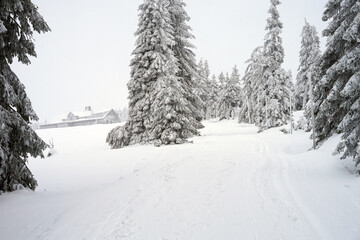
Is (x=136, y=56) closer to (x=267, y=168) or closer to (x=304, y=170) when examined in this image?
(x=267, y=168)

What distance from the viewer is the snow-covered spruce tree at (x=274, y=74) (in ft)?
87.6

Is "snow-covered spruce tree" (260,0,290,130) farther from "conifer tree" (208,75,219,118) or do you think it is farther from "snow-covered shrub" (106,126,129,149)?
"conifer tree" (208,75,219,118)

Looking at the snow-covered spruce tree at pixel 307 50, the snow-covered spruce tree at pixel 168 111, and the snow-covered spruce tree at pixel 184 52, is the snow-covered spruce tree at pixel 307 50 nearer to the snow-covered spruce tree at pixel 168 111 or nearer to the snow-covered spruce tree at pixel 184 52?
the snow-covered spruce tree at pixel 184 52

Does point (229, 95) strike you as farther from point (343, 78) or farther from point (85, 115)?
point (85, 115)

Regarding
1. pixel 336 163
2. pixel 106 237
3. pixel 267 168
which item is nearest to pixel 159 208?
pixel 106 237

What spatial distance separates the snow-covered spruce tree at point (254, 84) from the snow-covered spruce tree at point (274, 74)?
1.25m

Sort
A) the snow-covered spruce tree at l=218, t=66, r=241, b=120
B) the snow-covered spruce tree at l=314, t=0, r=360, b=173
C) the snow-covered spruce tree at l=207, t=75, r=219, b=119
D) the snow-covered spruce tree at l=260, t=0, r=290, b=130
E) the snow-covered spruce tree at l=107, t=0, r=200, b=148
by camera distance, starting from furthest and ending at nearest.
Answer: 1. the snow-covered spruce tree at l=207, t=75, r=219, b=119
2. the snow-covered spruce tree at l=218, t=66, r=241, b=120
3. the snow-covered spruce tree at l=260, t=0, r=290, b=130
4. the snow-covered spruce tree at l=107, t=0, r=200, b=148
5. the snow-covered spruce tree at l=314, t=0, r=360, b=173

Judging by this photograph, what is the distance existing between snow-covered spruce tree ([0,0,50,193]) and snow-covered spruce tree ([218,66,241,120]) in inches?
2053

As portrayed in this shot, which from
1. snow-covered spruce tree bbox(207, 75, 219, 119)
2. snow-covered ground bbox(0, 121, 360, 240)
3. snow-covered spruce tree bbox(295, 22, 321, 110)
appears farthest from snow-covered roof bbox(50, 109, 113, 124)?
snow-covered ground bbox(0, 121, 360, 240)

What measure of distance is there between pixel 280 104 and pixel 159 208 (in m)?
25.5

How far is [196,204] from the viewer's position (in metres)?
5.72

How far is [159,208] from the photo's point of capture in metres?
5.57

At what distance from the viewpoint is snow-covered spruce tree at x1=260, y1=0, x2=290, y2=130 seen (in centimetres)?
2670

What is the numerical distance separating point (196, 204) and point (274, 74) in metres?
25.3
